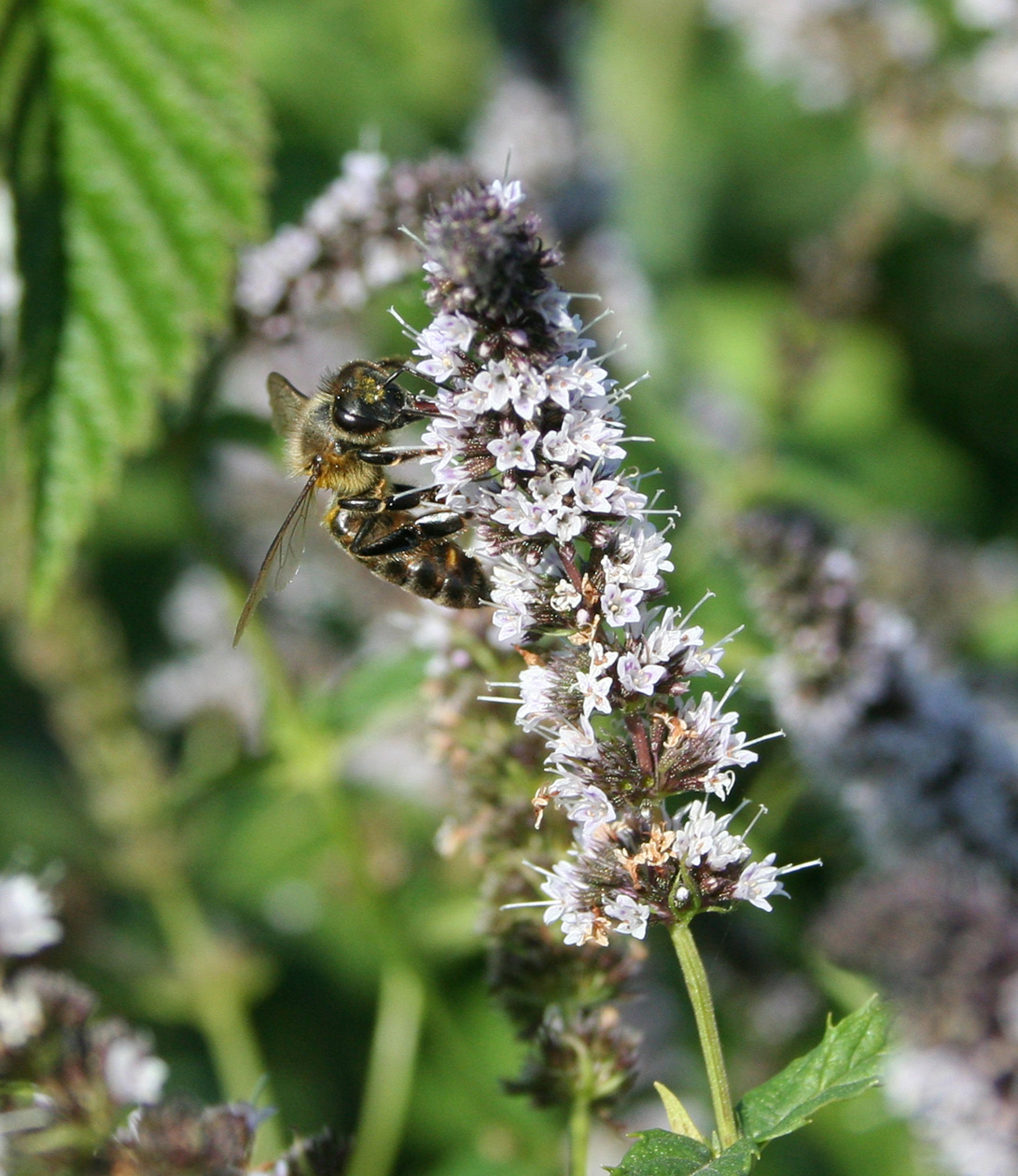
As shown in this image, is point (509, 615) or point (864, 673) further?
point (864, 673)

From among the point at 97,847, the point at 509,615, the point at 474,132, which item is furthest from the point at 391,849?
the point at 474,132

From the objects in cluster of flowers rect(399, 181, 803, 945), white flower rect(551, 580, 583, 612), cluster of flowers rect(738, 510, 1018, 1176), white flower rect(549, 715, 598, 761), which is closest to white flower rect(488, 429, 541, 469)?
cluster of flowers rect(399, 181, 803, 945)

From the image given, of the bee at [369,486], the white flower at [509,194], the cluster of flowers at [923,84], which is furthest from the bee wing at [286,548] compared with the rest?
the cluster of flowers at [923,84]

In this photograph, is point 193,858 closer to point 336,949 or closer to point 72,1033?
point 336,949

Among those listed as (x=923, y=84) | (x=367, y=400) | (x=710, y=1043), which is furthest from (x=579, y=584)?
(x=923, y=84)

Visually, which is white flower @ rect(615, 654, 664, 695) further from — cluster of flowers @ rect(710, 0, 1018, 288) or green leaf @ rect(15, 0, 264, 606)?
cluster of flowers @ rect(710, 0, 1018, 288)

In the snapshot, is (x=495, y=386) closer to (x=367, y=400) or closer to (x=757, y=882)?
(x=757, y=882)

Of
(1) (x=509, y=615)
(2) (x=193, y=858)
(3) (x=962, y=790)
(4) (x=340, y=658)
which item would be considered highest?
(4) (x=340, y=658)
